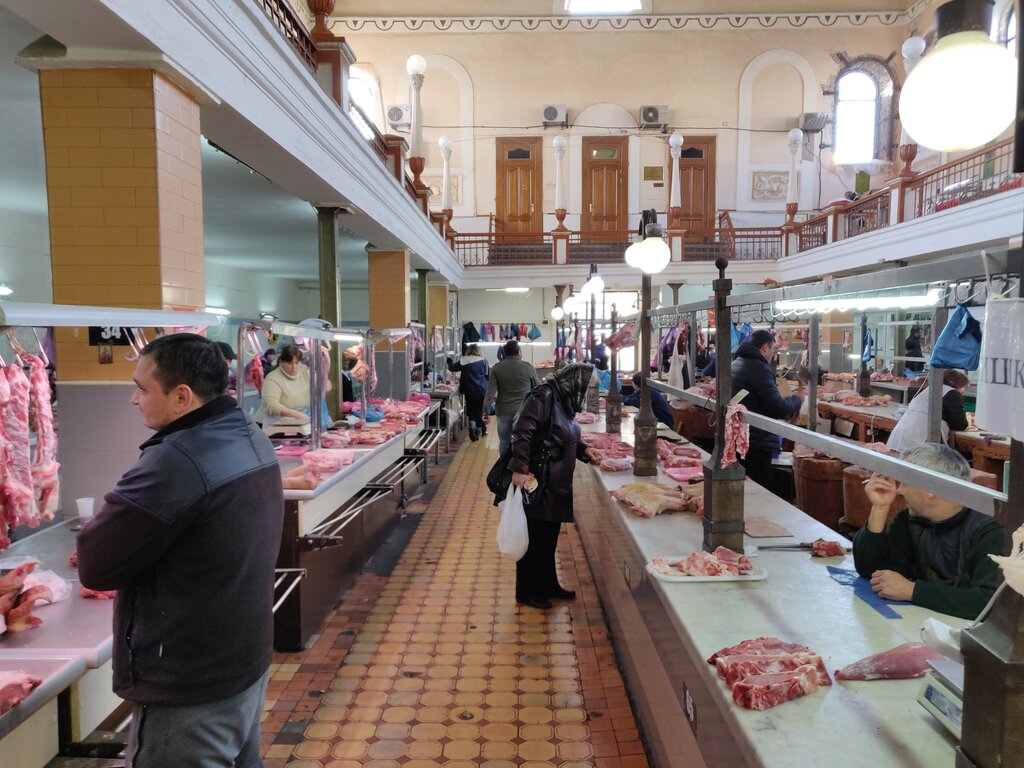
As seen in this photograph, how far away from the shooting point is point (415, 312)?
15883 millimetres

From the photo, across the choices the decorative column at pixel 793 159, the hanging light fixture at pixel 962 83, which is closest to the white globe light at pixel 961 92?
the hanging light fixture at pixel 962 83

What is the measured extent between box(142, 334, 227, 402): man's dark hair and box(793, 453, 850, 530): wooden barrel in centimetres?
521

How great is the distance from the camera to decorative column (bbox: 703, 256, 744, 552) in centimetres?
303

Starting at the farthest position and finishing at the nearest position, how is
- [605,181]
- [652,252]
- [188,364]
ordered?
[605,181], [652,252], [188,364]

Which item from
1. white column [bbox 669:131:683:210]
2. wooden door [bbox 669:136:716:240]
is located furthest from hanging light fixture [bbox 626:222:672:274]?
wooden door [bbox 669:136:716:240]

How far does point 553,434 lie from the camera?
4.77 m

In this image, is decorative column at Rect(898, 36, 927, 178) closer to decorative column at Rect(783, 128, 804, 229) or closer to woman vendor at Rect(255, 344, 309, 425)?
decorative column at Rect(783, 128, 804, 229)

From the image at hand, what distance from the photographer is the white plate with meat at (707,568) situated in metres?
2.77

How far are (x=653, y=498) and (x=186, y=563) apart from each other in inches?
107

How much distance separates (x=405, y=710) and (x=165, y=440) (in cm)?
247

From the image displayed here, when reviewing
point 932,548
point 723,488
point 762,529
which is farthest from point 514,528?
point 932,548

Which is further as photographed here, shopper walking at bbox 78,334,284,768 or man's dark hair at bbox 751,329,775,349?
man's dark hair at bbox 751,329,775,349

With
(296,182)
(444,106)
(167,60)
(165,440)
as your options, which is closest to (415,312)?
(444,106)

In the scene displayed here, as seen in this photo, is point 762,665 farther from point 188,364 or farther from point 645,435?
point 645,435
